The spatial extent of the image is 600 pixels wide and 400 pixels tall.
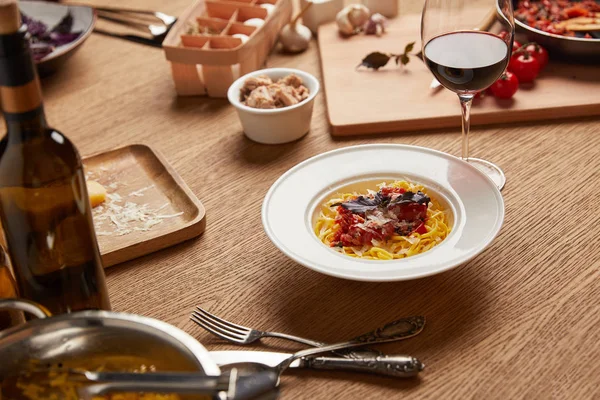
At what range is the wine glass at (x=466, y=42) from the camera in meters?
1.33

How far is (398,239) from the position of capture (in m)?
1.21

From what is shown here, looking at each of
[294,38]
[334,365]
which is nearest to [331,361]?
[334,365]

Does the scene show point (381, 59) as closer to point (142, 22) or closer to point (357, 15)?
point (357, 15)

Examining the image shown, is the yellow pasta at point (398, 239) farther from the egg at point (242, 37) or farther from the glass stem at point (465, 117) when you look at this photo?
the egg at point (242, 37)

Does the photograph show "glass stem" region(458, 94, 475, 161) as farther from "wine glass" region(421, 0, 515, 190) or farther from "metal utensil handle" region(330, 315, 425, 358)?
"metal utensil handle" region(330, 315, 425, 358)

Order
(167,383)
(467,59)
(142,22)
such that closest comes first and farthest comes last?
(167,383)
(467,59)
(142,22)

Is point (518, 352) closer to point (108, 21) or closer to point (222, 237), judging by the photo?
point (222, 237)

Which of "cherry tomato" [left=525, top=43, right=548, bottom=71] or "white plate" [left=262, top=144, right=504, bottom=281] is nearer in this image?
"white plate" [left=262, top=144, right=504, bottom=281]

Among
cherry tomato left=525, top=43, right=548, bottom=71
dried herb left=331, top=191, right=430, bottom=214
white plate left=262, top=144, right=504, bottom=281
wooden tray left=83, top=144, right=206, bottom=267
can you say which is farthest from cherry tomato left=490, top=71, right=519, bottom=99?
wooden tray left=83, top=144, right=206, bottom=267

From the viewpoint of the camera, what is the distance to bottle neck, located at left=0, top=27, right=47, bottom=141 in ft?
2.64

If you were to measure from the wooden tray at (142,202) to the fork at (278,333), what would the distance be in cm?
23

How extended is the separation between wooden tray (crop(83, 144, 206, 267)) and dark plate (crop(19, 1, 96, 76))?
0.55 m

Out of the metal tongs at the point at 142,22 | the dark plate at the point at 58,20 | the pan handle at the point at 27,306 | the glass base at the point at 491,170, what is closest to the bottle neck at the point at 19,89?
the pan handle at the point at 27,306

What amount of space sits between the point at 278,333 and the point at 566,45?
1138 millimetres
